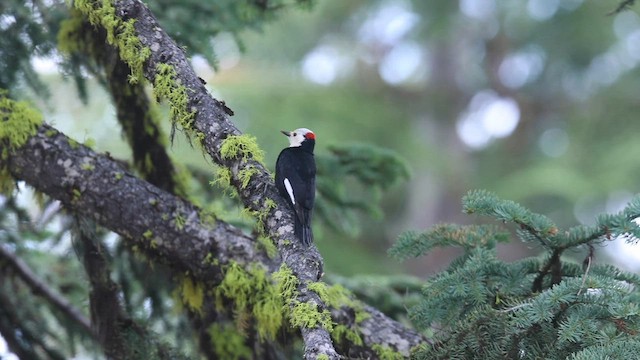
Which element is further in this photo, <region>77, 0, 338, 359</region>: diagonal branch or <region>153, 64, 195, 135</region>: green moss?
<region>153, 64, 195, 135</region>: green moss

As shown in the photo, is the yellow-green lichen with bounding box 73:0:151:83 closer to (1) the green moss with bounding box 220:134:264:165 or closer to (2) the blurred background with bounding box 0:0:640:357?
(1) the green moss with bounding box 220:134:264:165

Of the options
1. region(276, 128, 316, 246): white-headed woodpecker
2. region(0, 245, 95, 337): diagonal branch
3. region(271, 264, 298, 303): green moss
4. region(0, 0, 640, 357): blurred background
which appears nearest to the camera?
region(271, 264, 298, 303): green moss

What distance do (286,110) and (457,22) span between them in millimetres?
2575

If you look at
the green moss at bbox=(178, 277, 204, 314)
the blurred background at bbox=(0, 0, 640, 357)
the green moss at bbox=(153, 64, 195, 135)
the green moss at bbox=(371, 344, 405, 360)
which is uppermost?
the blurred background at bbox=(0, 0, 640, 357)

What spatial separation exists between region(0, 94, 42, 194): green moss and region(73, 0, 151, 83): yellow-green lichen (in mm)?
583

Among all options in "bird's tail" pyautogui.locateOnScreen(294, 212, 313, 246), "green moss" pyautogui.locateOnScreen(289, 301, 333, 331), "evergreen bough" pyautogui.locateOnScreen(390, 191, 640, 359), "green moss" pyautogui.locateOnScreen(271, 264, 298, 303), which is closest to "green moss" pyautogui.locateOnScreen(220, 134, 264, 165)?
"bird's tail" pyautogui.locateOnScreen(294, 212, 313, 246)

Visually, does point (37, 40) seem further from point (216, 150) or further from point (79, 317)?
point (216, 150)

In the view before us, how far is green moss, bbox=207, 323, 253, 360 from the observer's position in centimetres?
Result: 366

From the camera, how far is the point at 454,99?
11578mm

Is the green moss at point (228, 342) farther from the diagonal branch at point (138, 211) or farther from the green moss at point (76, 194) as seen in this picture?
the green moss at point (76, 194)

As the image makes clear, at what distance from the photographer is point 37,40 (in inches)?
158

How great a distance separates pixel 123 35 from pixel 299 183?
844 mm

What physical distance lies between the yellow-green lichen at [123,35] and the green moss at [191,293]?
38.7 inches

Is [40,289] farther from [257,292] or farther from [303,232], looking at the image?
[303,232]
